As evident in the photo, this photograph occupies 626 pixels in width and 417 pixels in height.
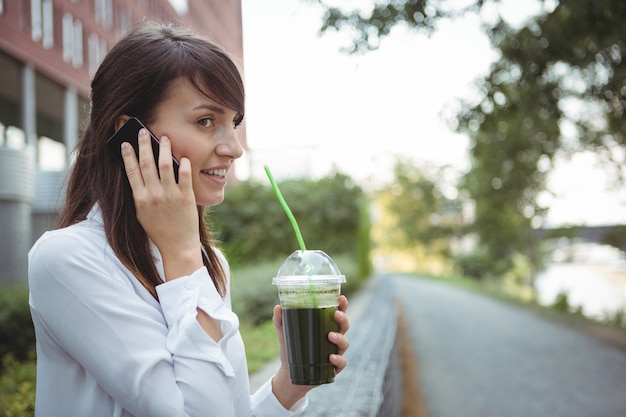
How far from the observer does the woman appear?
138 centimetres

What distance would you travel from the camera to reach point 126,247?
1543mm

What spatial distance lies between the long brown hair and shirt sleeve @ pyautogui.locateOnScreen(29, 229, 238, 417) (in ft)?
0.39

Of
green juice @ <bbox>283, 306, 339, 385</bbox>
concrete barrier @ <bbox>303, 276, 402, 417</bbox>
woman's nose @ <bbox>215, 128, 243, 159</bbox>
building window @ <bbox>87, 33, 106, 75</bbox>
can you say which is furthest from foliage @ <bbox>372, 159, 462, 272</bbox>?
woman's nose @ <bbox>215, 128, 243, 159</bbox>

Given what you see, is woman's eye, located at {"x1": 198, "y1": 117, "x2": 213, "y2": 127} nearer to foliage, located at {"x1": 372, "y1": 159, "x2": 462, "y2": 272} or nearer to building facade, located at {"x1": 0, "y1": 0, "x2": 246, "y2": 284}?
building facade, located at {"x1": 0, "y1": 0, "x2": 246, "y2": 284}

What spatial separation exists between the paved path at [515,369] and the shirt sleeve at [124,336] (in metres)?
6.62

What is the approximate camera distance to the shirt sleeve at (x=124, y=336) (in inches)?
53.4

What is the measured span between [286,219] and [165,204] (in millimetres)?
16420

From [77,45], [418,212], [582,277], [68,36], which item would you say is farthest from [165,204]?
[418,212]

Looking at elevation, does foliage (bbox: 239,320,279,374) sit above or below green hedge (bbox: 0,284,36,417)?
below

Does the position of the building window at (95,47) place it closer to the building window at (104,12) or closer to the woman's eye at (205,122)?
the building window at (104,12)

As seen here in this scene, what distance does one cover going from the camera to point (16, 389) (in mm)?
5367

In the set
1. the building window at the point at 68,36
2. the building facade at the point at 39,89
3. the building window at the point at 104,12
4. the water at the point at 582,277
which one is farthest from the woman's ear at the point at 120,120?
the building window at the point at 104,12

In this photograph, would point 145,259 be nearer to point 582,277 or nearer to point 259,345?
point 259,345

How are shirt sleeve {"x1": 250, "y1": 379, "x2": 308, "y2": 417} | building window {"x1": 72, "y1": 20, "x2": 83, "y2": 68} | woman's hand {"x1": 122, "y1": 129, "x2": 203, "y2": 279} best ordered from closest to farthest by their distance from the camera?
woman's hand {"x1": 122, "y1": 129, "x2": 203, "y2": 279}, shirt sleeve {"x1": 250, "y1": 379, "x2": 308, "y2": 417}, building window {"x1": 72, "y1": 20, "x2": 83, "y2": 68}
